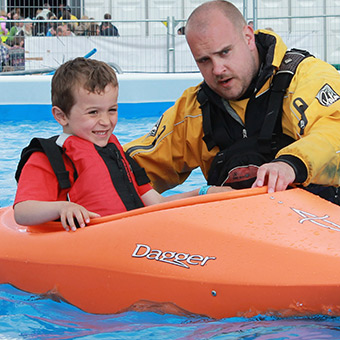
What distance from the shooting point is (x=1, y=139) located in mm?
6645

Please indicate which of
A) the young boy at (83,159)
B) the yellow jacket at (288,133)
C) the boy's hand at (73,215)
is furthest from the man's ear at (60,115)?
the yellow jacket at (288,133)

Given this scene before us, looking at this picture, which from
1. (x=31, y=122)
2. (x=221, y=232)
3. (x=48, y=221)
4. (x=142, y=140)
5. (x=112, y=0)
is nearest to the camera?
(x=221, y=232)

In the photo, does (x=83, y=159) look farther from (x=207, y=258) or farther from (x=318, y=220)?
(x=318, y=220)

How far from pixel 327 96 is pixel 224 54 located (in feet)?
1.47

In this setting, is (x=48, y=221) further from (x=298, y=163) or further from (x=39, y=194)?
(x=298, y=163)

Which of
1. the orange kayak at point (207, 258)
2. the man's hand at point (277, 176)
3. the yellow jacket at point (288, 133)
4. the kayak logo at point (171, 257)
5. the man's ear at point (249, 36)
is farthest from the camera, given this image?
the man's ear at point (249, 36)

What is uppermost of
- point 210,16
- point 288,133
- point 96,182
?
point 210,16

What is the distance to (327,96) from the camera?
97.5 inches

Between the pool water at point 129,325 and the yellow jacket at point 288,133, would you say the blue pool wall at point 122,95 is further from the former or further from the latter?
the pool water at point 129,325

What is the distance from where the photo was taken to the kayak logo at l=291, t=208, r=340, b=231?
6.47 ft

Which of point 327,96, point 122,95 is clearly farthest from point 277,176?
point 122,95

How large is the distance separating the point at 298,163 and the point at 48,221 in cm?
87

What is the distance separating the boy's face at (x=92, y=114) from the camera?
236 centimetres

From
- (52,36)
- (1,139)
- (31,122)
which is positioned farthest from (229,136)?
(52,36)
